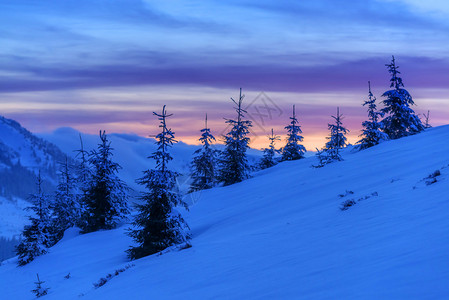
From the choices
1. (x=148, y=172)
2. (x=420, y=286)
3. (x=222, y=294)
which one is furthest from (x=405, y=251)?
(x=148, y=172)

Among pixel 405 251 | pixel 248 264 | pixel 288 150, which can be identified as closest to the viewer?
pixel 405 251

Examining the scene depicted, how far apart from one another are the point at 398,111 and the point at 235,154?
16294mm

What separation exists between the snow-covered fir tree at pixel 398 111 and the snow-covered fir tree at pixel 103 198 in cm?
2643

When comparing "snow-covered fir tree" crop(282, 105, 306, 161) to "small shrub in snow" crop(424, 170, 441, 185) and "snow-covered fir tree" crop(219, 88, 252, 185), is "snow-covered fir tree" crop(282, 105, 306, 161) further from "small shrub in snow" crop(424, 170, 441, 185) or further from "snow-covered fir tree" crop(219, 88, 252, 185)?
"small shrub in snow" crop(424, 170, 441, 185)

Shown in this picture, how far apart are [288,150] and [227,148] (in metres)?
13.0

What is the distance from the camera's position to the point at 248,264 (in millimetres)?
9023

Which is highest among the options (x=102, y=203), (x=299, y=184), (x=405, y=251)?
(x=405, y=251)

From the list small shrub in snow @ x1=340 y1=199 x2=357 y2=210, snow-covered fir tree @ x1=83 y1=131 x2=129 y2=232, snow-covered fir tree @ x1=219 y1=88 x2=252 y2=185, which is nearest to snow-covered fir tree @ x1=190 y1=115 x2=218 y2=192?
snow-covered fir tree @ x1=219 y1=88 x2=252 y2=185

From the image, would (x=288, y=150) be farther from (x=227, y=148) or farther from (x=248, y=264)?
(x=248, y=264)

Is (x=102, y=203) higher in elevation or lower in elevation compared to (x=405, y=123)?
lower

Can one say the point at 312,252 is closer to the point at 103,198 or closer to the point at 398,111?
the point at 103,198

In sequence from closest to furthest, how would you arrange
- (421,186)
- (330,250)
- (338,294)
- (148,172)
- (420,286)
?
(420,286) < (338,294) < (330,250) < (421,186) < (148,172)

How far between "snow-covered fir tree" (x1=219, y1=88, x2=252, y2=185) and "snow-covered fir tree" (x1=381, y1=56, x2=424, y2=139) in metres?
13.5

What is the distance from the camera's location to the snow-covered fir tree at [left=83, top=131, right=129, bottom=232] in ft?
85.9
